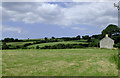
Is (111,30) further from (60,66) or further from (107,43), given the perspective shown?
(60,66)

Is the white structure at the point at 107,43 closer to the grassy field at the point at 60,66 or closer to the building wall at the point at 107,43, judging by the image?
the building wall at the point at 107,43

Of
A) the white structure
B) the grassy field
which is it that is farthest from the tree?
the grassy field

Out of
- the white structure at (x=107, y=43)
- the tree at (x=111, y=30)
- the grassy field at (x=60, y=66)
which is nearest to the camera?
the grassy field at (x=60, y=66)

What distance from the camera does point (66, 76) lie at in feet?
33.8

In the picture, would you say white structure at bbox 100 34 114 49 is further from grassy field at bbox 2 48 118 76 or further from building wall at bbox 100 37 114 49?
grassy field at bbox 2 48 118 76

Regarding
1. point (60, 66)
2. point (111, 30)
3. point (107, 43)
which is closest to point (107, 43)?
point (107, 43)

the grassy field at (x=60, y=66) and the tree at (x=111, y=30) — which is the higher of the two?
the tree at (x=111, y=30)

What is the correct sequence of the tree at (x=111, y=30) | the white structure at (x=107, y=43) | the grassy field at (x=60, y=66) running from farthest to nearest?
the tree at (x=111, y=30) < the white structure at (x=107, y=43) < the grassy field at (x=60, y=66)

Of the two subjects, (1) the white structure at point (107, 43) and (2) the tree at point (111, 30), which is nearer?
(1) the white structure at point (107, 43)

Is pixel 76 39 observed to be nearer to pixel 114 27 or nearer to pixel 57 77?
pixel 114 27

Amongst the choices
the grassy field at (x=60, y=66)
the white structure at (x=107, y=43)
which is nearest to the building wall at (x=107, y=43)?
the white structure at (x=107, y=43)

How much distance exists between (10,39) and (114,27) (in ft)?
179

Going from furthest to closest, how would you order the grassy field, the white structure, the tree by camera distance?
the tree → the white structure → the grassy field

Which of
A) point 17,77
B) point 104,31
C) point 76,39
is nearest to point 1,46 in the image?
point 76,39
